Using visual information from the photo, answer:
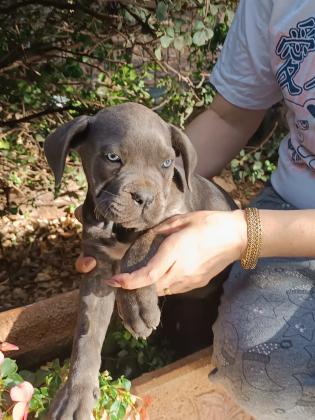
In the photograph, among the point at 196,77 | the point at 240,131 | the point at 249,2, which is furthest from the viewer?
the point at 196,77

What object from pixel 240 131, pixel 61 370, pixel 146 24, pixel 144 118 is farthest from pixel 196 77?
pixel 61 370

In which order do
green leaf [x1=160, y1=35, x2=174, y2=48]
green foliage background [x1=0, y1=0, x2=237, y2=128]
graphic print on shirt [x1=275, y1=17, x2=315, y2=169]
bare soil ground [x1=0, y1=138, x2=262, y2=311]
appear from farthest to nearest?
bare soil ground [x1=0, y1=138, x2=262, y2=311], green foliage background [x1=0, y1=0, x2=237, y2=128], green leaf [x1=160, y1=35, x2=174, y2=48], graphic print on shirt [x1=275, y1=17, x2=315, y2=169]

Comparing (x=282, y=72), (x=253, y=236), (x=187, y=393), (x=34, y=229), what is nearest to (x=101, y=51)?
(x=34, y=229)

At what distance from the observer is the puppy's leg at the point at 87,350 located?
1.87 m

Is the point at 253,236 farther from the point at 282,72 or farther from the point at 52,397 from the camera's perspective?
the point at 52,397

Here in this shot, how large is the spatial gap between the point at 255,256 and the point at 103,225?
0.51m

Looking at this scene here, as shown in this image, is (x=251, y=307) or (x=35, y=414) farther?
(x=251, y=307)

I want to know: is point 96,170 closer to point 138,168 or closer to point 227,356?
point 138,168

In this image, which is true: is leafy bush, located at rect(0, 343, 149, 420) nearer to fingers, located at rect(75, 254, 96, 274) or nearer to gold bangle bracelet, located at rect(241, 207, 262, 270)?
fingers, located at rect(75, 254, 96, 274)

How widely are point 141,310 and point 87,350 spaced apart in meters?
0.28

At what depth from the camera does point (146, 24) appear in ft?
10.2

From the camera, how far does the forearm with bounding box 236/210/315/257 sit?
6.66 feet

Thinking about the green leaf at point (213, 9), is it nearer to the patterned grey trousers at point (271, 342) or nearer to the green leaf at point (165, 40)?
the green leaf at point (165, 40)

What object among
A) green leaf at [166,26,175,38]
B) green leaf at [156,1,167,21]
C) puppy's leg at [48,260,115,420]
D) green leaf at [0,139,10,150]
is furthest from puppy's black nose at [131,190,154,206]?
green leaf at [0,139,10,150]
